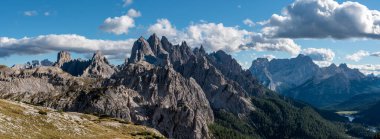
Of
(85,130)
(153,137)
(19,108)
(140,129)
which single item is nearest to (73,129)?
(85,130)

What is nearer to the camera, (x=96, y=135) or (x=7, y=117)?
(x=7, y=117)

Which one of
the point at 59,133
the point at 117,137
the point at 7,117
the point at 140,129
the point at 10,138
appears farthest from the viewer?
the point at 140,129

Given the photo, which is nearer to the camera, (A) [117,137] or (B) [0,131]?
(B) [0,131]

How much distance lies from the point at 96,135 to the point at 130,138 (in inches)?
760

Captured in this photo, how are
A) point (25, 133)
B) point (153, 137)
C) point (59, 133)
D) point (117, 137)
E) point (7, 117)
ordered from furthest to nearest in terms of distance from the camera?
1. point (153, 137)
2. point (117, 137)
3. point (59, 133)
4. point (7, 117)
5. point (25, 133)

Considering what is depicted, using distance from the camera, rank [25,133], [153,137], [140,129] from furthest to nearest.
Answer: [140,129], [153,137], [25,133]

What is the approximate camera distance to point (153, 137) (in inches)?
6083

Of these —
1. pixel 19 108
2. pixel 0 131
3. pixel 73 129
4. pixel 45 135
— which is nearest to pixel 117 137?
pixel 73 129

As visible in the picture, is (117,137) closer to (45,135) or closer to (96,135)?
(96,135)

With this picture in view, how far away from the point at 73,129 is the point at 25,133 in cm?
2571

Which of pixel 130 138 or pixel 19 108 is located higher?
pixel 19 108

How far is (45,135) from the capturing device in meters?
94.7

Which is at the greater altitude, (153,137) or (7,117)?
(7,117)

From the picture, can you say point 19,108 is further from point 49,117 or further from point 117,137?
point 117,137
